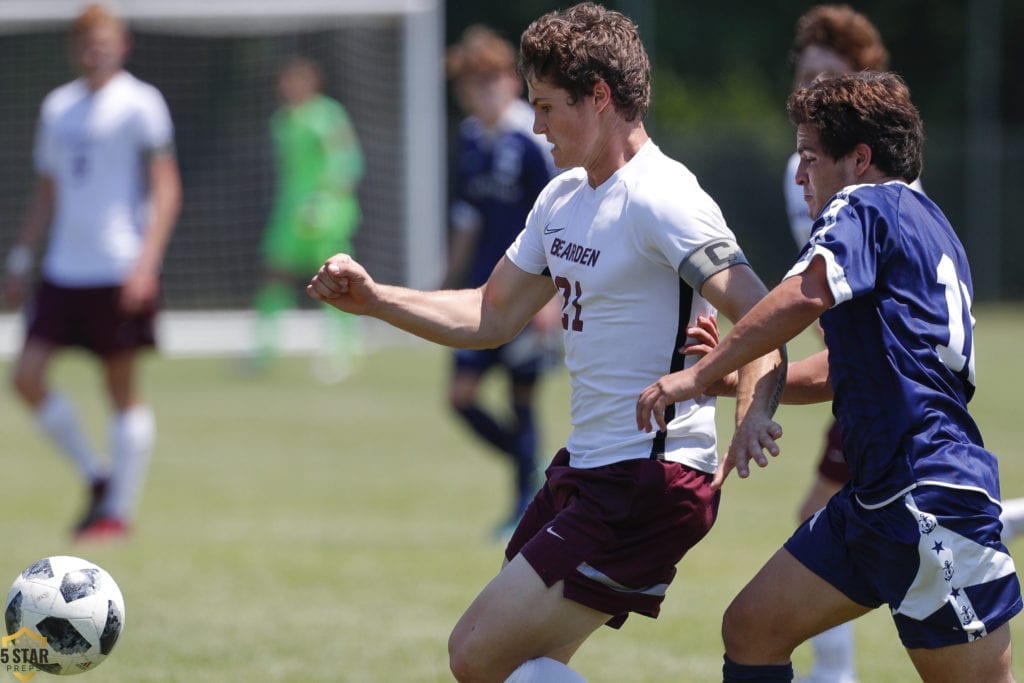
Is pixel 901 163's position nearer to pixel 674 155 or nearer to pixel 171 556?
pixel 171 556

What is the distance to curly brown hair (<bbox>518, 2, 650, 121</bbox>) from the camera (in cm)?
359

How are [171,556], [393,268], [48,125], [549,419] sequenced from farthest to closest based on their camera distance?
[393,268]
[549,419]
[48,125]
[171,556]

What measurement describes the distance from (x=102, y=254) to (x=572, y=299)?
15.6 feet

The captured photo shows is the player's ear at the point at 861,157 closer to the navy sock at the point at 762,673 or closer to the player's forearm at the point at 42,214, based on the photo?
the navy sock at the point at 762,673

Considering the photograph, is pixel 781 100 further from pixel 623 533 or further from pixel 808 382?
pixel 623 533

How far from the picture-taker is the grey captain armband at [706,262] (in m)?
3.49

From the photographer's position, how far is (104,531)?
25.0 ft

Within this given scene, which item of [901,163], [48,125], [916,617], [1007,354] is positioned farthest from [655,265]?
[1007,354]

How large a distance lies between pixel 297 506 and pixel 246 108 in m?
12.5

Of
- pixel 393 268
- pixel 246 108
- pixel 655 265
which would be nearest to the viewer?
pixel 655 265

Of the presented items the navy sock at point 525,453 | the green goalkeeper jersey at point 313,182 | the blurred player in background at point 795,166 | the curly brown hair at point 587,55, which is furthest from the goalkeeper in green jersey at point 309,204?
the curly brown hair at point 587,55

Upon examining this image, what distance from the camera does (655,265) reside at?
359cm

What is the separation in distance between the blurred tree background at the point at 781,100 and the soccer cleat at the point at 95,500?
47.3 feet

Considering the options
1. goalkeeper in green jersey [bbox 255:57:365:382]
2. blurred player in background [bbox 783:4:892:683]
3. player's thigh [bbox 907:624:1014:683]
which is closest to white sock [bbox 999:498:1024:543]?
blurred player in background [bbox 783:4:892:683]
